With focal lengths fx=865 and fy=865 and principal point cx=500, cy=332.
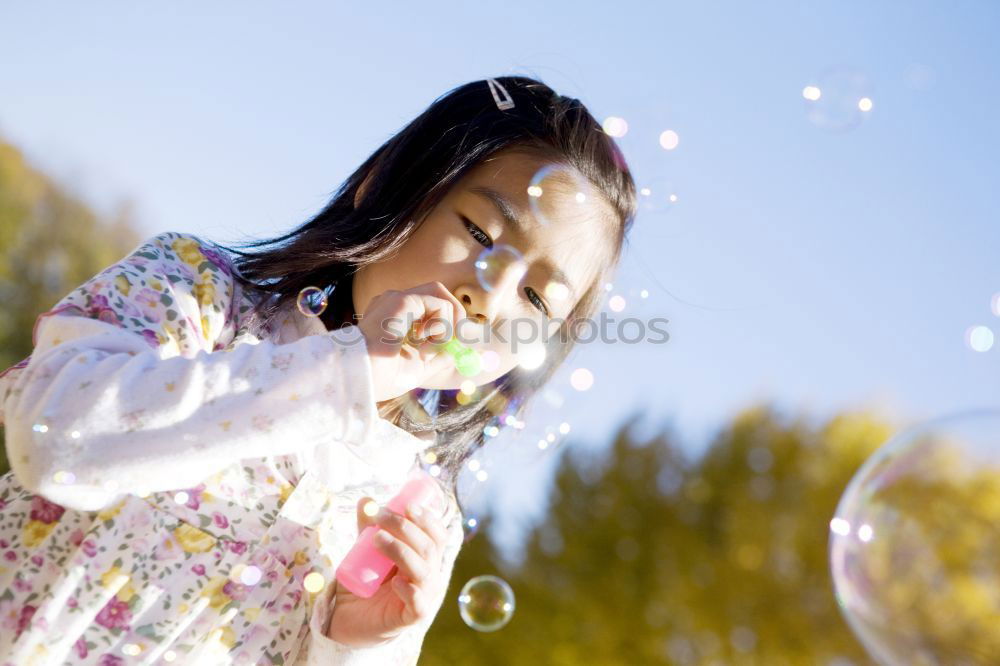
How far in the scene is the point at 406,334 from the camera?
52.0 inches

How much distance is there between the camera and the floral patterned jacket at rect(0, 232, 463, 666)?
1.13m

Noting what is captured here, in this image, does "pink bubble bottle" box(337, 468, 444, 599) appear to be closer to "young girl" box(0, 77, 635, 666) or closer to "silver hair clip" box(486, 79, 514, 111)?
"young girl" box(0, 77, 635, 666)

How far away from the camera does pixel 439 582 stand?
1679 mm

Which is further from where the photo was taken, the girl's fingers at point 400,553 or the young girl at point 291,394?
the girl's fingers at point 400,553

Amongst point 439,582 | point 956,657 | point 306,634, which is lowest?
point 956,657

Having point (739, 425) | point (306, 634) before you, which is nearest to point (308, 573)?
point (306, 634)

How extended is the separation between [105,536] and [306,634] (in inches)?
18.9

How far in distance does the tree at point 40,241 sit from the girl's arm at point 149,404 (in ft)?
42.4

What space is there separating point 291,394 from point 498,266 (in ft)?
1.86

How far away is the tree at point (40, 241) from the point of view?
13492 mm

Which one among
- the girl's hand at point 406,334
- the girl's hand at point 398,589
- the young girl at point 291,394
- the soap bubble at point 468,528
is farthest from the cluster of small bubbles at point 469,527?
the girl's hand at point 406,334

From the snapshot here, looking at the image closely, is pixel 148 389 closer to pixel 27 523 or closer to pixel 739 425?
pixel 27 523

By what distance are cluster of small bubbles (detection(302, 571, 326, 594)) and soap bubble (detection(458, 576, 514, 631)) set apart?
1.10m

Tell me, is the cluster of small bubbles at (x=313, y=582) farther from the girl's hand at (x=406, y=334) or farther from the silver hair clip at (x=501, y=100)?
the silver hair clip at (x=501, y=100)
